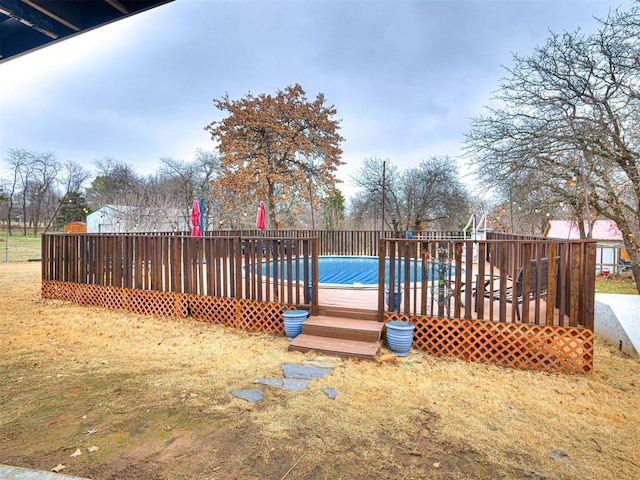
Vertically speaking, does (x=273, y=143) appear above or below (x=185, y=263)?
above

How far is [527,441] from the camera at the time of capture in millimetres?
2537

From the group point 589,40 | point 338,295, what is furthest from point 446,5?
point 338,295

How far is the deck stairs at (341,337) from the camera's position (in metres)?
4.19

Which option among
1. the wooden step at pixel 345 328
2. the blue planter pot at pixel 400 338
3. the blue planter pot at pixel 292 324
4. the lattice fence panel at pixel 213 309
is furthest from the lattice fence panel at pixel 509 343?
the lattice fence panel at pixel 213 309

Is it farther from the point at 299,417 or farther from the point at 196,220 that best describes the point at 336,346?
the point at 196,220

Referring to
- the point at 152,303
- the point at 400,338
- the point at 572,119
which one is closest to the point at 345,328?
the point at 400,338

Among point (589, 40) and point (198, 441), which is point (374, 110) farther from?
point (198, 441)

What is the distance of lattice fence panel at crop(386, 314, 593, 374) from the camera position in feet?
13.2

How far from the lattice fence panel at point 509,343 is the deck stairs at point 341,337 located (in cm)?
65

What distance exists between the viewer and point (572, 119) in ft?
22.9

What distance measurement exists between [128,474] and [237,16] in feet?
35.7

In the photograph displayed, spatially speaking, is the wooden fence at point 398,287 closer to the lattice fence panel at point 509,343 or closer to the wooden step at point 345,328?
the lattice fence panel at point 509,343

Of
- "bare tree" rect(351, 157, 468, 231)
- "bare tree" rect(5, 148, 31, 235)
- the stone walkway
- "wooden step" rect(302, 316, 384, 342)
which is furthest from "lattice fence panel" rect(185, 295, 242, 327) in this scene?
"bare tree" rect(5, 148, 31, 235)

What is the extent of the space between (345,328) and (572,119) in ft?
21.0
